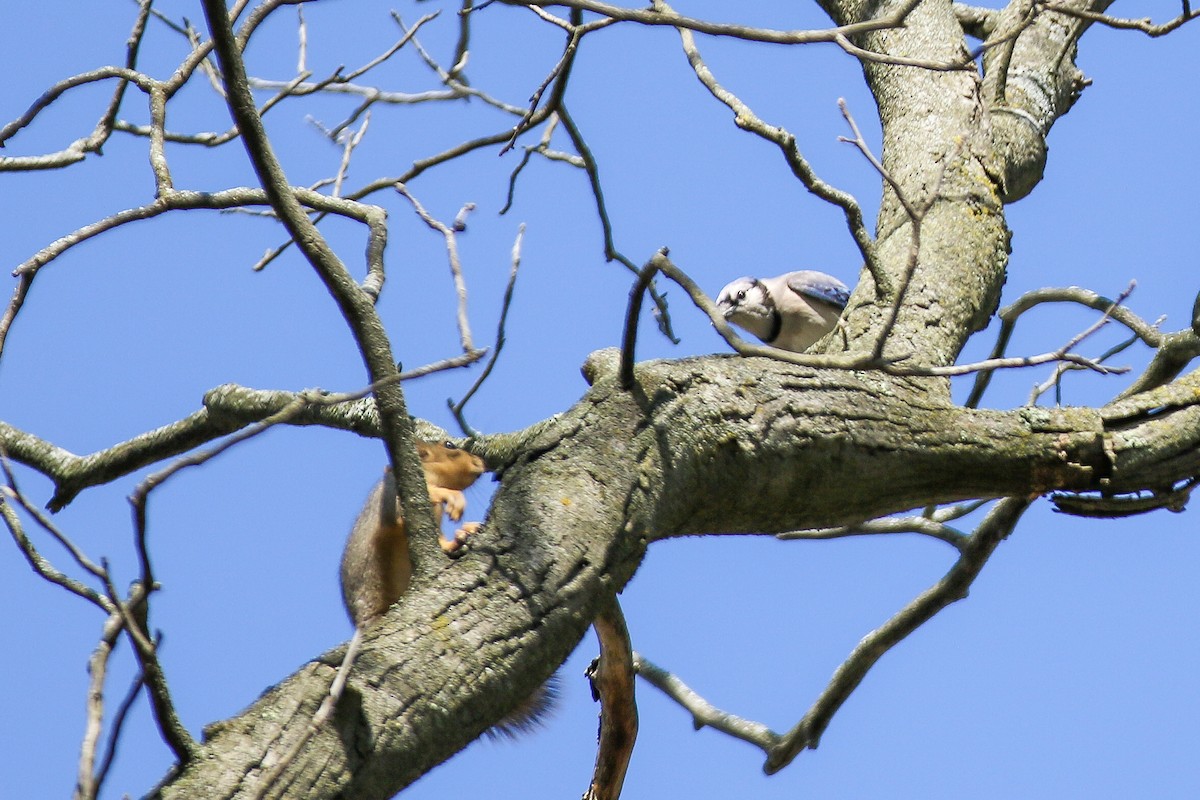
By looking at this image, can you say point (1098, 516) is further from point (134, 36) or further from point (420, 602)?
point (134, 36)

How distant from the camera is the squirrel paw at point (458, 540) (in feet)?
7.51

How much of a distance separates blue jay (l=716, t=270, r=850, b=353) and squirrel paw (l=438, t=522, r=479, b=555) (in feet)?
18.4

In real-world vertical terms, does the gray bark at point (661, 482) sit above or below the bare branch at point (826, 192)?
below

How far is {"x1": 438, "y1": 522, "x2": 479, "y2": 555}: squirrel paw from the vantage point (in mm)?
2288

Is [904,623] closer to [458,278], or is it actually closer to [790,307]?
[458,278]

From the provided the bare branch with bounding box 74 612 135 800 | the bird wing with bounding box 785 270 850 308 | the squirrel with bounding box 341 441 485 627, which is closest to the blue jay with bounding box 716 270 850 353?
the bird wing with bounding box 785 270 850 308

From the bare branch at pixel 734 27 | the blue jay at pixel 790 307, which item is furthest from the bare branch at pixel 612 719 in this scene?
the blue jay at pixel 790 307

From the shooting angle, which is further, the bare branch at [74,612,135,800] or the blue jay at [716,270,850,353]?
the blue jay at [716,270,850,353]

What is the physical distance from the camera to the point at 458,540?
104 inches

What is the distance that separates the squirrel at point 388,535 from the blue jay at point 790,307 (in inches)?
201

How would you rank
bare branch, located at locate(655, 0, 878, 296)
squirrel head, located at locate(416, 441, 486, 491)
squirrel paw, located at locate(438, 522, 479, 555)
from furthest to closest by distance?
squirrel head, located at locate(416, 441, 486, 491) → bare branch, located at locate(655, 0, 878, 296) → squirrel paw, located at locate(438, 522, 479, 555)

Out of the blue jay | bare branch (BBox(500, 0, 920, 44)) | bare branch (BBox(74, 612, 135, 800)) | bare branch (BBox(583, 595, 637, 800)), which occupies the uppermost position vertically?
the blue jay

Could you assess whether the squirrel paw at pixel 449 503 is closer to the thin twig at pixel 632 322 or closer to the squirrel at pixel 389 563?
the squirrel at pixel 389 563

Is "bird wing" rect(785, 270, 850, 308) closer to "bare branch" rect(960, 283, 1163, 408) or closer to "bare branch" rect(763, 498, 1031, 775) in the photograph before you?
"bare branch" rect(960, 283, 1163, 408)
